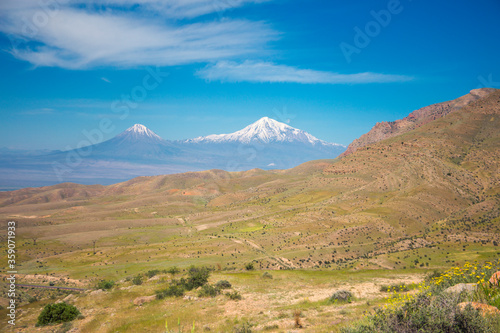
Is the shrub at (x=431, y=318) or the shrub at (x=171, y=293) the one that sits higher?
the shrub at (x=431, y=318)

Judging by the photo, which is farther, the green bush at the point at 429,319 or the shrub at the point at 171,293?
the shrub at the point at 171,293

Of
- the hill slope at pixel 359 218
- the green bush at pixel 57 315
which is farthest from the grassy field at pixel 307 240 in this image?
the green bush at pixel 57 315

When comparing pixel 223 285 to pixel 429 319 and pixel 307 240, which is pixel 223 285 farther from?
pixel 307 240

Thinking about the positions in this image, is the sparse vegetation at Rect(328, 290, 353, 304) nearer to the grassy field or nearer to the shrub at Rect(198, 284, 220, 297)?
the grassy field

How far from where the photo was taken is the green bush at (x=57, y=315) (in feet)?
65.3

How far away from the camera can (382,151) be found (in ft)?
399

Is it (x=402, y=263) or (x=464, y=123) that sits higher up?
(x=464, y=123)

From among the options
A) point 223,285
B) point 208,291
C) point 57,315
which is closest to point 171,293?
point 208,291

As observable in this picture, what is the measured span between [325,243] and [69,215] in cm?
12429

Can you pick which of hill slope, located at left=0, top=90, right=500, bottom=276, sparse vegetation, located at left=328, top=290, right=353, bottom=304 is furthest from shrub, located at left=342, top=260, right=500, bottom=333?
hill slope, located at left=0, top=90, right=500, bottom=276

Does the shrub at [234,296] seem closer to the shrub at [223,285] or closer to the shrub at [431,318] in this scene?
the shrub at [223,285]

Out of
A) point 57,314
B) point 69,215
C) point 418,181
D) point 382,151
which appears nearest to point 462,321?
point 57,314

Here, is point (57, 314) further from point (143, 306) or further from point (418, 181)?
point (418, 181)

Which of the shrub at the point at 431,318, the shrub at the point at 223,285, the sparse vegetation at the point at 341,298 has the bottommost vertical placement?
the shrub at the point at 223,285
